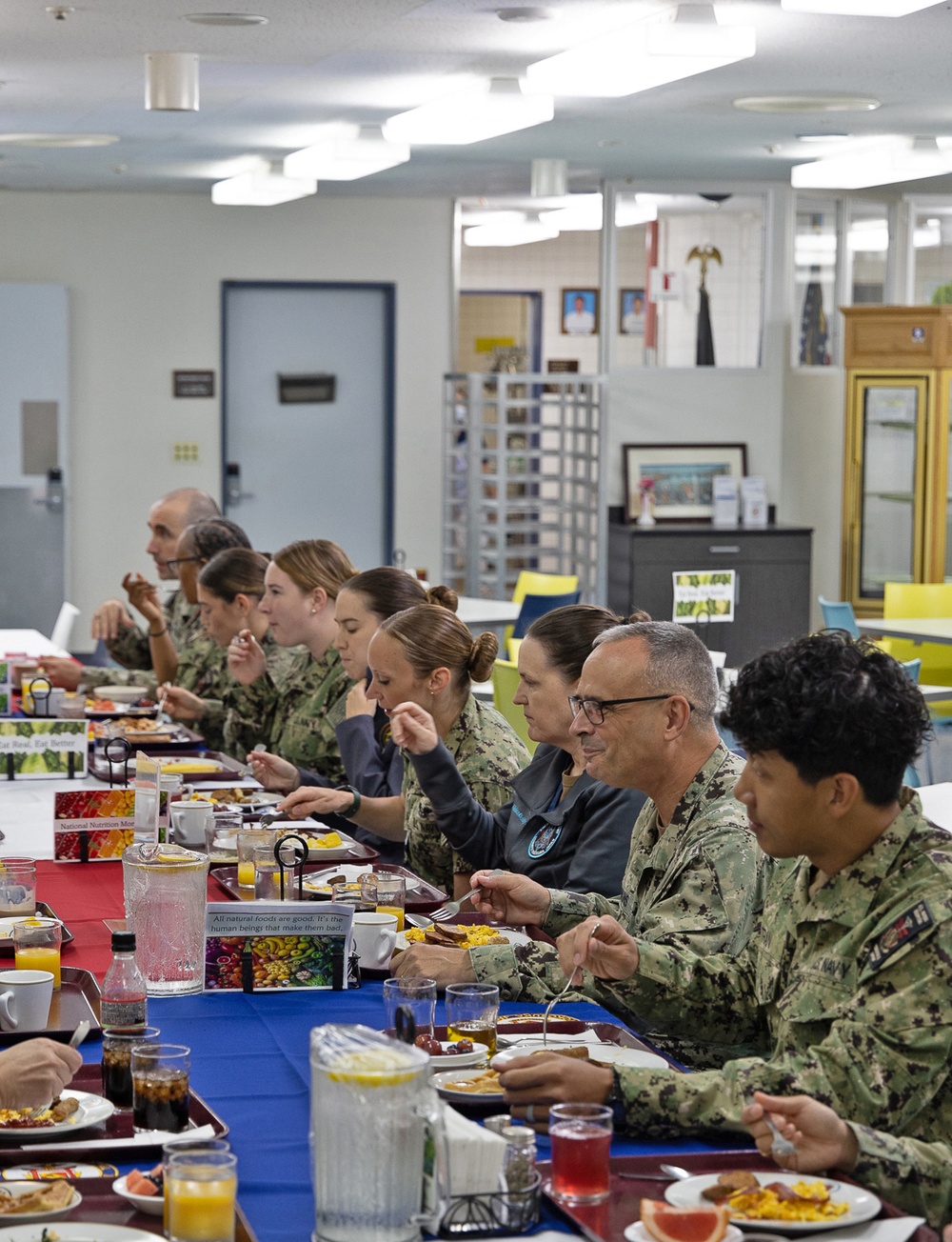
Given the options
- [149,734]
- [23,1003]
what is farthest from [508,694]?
[23,1003]

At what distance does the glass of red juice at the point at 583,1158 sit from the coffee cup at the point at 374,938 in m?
0.99

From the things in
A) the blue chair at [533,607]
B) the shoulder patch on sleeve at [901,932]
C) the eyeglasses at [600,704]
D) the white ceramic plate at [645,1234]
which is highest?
the eyeglasses at [600,704]

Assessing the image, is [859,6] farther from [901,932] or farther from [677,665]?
[901,932]

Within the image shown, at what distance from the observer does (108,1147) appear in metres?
1.96

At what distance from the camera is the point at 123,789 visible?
3732mm

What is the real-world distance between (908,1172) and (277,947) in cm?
112

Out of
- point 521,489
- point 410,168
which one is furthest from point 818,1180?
point 521,489

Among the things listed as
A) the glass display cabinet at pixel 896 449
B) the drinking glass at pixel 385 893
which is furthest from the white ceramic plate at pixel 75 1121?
the glass display cabinet at pixel 896 449

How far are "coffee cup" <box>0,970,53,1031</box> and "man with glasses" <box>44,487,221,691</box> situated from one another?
13.7 ft

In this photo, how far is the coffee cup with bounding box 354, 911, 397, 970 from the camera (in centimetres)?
280

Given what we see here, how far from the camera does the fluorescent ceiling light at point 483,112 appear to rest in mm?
7090

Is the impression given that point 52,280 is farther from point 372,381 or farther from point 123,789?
point 123,789

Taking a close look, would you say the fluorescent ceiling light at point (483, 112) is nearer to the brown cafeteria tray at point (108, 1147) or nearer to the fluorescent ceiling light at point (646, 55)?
the fluorescent ceiling light at point (646, 55)

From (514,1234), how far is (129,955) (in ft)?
2.26
